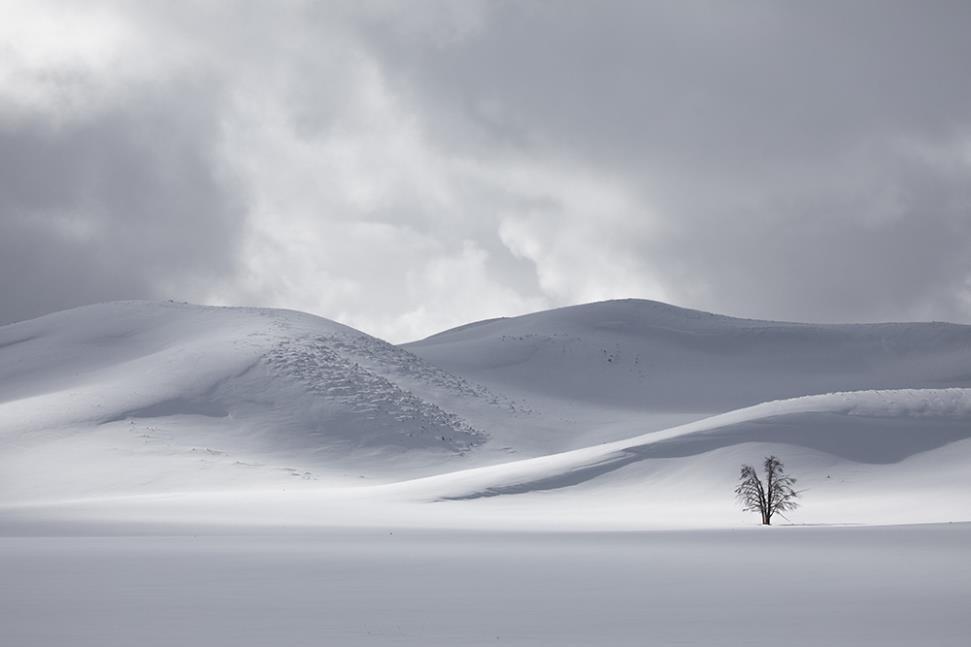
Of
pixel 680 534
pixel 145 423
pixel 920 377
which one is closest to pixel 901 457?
pixel 680 534

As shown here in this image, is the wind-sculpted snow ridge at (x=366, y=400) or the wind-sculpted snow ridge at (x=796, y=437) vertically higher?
the wind-sculpted snow ridge at (x=366, y=400)

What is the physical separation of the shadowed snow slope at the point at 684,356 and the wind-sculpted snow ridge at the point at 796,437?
40716mm

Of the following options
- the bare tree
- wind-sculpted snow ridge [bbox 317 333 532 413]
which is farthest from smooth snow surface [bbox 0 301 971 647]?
the bare tree

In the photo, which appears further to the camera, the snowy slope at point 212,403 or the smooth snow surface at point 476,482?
the snowy slope at point 212,403

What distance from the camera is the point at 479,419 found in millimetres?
81938

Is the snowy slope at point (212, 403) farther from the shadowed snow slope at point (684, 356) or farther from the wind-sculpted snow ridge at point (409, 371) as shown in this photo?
the shadowed snow slope at point (684, 356)

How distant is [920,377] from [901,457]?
65.3 m

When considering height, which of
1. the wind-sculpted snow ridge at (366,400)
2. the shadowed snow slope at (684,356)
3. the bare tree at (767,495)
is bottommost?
the bare tree at (767,495)

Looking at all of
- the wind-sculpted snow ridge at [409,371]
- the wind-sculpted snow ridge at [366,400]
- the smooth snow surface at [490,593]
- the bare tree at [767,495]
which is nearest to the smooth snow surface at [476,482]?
the smooth snow surface at [490,593]

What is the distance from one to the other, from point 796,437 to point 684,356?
222 ft

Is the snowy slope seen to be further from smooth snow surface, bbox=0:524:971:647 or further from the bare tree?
smooth snow surface, bbox=0:524:971:647

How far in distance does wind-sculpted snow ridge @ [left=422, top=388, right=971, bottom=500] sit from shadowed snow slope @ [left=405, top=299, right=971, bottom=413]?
134 feet

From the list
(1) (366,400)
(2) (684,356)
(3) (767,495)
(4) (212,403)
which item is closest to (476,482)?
(3) (767,495)

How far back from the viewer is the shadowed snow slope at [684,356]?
336 feet
